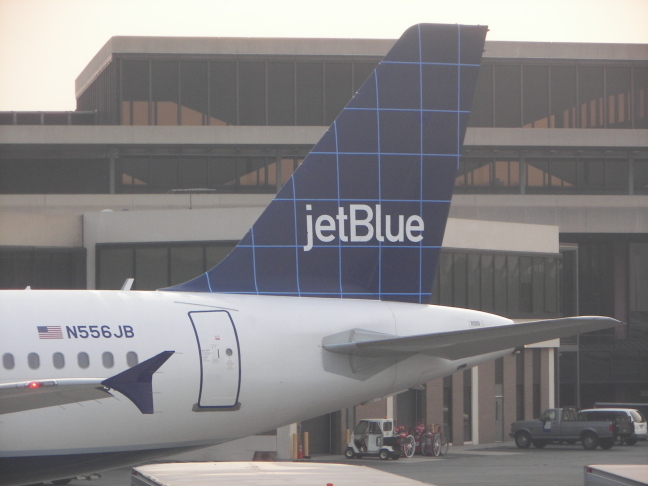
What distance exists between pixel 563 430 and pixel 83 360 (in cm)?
4072

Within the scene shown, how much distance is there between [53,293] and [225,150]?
58.5 metres

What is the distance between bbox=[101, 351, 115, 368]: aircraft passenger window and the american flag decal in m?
0.73

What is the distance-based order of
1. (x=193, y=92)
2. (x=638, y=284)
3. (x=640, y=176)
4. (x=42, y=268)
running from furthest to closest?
(x=638, y=284) → (x=640, y=176) → (x=193, y=92) → (x=42, y=268)

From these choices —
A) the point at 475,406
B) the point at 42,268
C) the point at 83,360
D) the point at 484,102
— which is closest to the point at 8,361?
the point at 83,360

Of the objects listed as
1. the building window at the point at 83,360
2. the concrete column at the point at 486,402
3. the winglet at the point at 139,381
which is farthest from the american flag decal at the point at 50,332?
the concrete column at the point at 486,402

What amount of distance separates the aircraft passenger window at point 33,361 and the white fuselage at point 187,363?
50mm

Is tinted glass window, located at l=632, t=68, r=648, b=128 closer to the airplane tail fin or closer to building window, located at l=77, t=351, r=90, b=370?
the airplane tail fin

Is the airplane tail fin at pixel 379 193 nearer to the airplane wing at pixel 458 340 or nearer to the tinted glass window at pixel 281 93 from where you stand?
the airplane wing at pixel 458 340

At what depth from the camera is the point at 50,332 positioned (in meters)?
17.3

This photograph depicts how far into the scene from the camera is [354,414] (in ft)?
161

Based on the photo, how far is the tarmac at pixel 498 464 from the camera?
35.8 m

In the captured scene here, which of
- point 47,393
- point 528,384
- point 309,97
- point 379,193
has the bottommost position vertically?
point 528,384

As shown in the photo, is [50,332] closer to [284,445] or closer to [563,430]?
[284,445]

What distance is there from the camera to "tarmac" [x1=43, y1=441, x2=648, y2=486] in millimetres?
35781
